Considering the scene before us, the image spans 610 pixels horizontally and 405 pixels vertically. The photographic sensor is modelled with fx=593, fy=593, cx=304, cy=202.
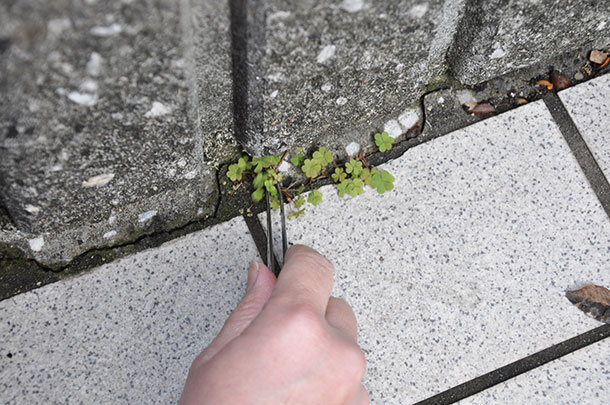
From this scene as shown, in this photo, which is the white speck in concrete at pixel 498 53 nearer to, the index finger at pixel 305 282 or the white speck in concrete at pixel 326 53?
the white speck in concrete at pixel 326 53

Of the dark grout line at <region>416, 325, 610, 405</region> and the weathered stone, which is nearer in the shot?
the weathered stone

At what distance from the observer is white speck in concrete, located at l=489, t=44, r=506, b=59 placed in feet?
5.08

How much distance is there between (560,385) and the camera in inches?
60.0

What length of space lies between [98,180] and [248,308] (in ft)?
1.47

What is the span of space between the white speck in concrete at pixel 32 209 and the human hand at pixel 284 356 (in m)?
0.51

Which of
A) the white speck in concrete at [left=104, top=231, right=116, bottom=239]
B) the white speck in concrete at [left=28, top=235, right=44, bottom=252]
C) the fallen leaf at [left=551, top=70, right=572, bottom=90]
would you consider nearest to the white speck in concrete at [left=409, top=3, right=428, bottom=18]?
the fallen leaf at [left=551, top=70, right=572, bottom=90]

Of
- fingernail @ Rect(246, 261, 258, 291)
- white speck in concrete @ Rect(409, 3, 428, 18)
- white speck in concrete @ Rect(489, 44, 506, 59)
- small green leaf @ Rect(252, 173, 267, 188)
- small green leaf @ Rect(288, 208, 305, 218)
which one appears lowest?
white speck in concrete @ Rect(489, 44, 506, 59)

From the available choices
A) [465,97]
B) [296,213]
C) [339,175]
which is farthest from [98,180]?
[465,97]

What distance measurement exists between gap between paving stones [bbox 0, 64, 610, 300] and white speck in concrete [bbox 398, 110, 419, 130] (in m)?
0.02

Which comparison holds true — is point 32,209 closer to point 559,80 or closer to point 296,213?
point 296,213

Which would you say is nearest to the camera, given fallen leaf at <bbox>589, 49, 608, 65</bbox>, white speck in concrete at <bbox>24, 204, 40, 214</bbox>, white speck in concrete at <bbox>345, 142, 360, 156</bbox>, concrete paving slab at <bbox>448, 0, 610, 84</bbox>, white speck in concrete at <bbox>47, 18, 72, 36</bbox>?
white speck in concrete at <bbox>47, 18, 72, 36</bbox>

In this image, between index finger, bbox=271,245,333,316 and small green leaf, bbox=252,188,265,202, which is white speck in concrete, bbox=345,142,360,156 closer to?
small green leaf, bbox=252,188,265,202

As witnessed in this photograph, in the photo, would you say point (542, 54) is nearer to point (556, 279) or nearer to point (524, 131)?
point (524, 131)

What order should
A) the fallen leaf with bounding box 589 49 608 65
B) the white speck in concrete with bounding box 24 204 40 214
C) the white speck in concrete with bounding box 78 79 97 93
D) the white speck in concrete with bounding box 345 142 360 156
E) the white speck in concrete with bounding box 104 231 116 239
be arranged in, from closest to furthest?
the white speck in concrete with bounding box 78 79 97 93, the white speck in concrete with bounding box 24 204 40 214, the white speck in concrete with bounding box 104 231 116 239, the white speck in concrete with bounding box 345 142 360 156, the fallen leaf with bounding box 589 49 608 65
